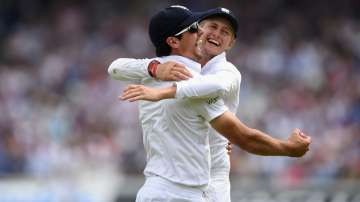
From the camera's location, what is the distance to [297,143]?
19.4 ft

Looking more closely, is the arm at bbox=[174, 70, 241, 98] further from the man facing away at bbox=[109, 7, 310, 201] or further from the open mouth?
the open mouth

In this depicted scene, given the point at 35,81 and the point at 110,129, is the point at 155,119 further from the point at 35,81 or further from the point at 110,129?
the point at 35,81

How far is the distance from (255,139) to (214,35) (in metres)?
1.07

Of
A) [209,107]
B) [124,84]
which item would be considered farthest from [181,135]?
[124,84]

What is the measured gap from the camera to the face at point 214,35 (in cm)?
671

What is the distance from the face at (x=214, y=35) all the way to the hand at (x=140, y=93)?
109cm

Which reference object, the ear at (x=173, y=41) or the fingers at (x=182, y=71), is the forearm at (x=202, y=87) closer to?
the fingers at (x=182, y=71)

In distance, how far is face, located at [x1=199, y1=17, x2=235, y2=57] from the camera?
6.71 meters

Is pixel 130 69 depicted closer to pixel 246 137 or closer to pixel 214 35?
pixel 214 35

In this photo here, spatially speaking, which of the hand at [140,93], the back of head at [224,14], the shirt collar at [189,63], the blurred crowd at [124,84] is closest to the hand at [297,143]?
the shirt collar at [189,63]

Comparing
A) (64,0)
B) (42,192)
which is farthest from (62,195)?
(64,0)

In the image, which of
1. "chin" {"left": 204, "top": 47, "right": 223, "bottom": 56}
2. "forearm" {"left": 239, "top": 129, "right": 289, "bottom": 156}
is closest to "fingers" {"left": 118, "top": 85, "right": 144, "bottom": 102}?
"forearm" {"left": 239, "top": 129, "right": 289, "bottom": 156}

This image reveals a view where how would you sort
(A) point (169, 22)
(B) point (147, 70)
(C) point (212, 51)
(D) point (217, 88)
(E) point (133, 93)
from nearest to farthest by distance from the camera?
1. (E) point (133, 93)
2. (D) point (217, 88)
3. (A) point (169, 22)
4. (B) point (147, 70)
5. (C) point (212, 51)

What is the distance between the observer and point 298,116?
46.8ft
